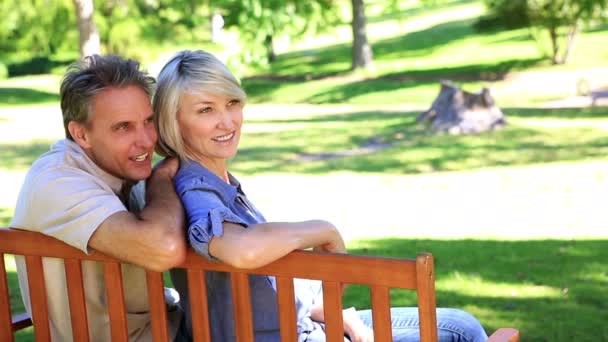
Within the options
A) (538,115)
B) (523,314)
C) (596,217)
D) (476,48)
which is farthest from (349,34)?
(523,314)

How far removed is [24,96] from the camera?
1272 inches

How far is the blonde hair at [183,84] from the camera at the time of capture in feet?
9.80

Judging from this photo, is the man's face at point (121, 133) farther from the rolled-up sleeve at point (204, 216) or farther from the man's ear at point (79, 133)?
the rolled-up sleeve at point (204, 216)

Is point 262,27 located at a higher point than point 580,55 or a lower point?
higher

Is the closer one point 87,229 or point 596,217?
point 87,229

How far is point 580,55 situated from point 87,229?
28.4 meters

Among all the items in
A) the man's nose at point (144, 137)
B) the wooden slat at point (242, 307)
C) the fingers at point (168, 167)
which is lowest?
the wooden slat at point (242, 307)

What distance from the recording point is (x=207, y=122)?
3.08 m

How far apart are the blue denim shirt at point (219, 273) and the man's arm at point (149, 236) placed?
5cm

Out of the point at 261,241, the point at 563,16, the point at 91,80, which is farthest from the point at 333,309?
the point at 563,16

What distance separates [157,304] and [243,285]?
344 millimetres

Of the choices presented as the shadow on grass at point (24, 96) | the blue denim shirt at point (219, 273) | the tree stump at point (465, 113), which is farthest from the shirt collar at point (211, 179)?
the shadow on grass at point (24, 96)

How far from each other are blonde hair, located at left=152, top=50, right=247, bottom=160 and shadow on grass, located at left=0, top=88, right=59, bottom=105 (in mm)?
28694

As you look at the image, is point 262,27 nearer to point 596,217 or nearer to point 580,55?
point 580,55
